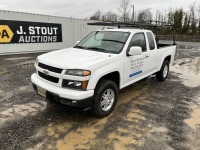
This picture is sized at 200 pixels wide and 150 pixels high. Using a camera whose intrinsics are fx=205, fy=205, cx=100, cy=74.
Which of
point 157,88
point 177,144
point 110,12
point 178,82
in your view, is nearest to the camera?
point 177,144

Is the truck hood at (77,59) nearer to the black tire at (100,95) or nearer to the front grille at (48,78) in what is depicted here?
the front grille at (48,78)

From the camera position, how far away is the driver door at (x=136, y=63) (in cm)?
488

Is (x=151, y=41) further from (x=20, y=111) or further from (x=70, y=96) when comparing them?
(x=20, y=111)

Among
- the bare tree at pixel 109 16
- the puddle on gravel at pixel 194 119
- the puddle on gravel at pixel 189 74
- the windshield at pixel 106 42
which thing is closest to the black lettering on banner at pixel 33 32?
the puddle on gravel at pixel 189 74

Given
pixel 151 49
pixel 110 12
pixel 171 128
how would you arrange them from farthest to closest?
pixel 110 12
pixel 151 49
pixel 171 128

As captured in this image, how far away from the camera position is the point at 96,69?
3.91 m

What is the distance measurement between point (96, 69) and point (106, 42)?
1.40m

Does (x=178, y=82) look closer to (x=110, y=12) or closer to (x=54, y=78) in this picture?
(x=54, y=78)

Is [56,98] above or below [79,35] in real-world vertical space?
below

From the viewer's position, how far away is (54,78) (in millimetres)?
3996

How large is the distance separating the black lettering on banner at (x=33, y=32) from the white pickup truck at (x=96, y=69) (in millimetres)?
9301

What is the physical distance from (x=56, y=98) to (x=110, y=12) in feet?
187

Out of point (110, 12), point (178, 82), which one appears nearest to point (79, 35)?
point (178, 82)

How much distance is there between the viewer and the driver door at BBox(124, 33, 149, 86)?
4.88 m
